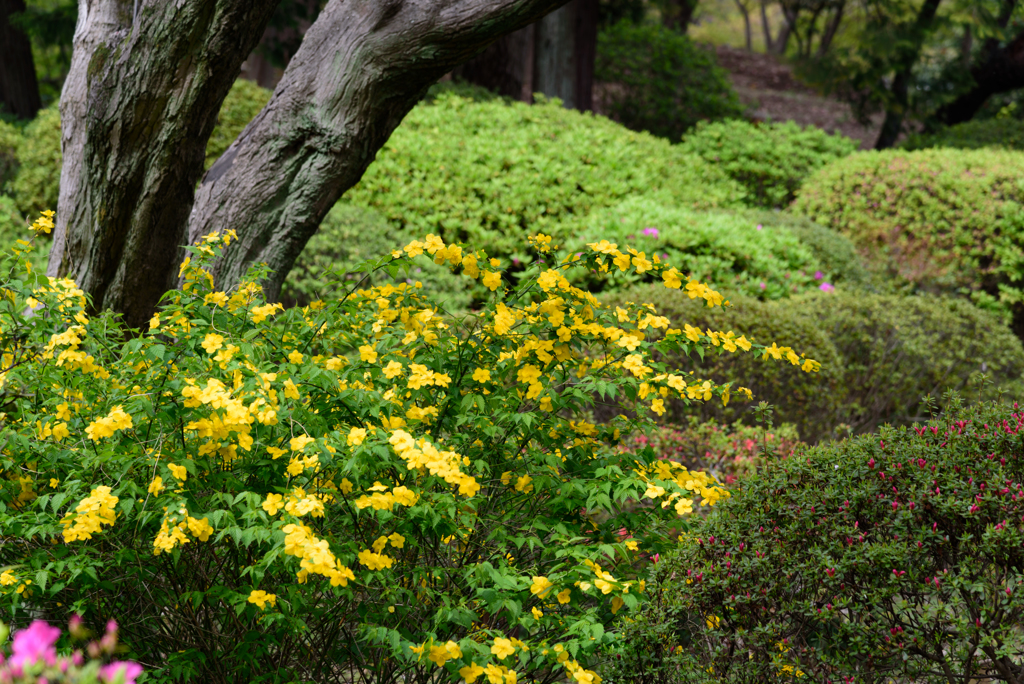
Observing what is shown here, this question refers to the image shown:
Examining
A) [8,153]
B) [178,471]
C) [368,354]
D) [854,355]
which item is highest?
[368,354]

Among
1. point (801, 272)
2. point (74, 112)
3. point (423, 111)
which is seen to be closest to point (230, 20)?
point (74, 112)

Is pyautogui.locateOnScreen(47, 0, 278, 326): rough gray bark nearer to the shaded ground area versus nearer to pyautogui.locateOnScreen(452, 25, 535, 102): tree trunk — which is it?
pyautogui.locateOnScreen(452, 25, 535, 102): tree trunk

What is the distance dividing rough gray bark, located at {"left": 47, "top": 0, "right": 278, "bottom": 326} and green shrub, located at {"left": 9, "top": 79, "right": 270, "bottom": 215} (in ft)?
15.2

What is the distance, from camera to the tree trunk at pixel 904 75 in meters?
12.5

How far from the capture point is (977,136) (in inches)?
537

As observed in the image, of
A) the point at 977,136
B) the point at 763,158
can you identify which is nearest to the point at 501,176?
the point at 763,158

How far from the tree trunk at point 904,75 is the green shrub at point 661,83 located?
2398mm

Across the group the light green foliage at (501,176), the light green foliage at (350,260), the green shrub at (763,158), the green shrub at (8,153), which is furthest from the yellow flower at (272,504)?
the green shrub at (763,158)

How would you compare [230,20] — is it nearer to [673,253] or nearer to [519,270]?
[673,253]

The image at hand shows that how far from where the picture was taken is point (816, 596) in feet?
6.88

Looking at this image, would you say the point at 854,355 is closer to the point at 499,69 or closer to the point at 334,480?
the point at 334,480

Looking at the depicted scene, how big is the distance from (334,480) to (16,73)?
39.5 ft

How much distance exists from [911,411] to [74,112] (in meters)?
5.26

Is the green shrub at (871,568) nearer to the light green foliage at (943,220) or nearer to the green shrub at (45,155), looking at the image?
the light green foliage at (943,220)
